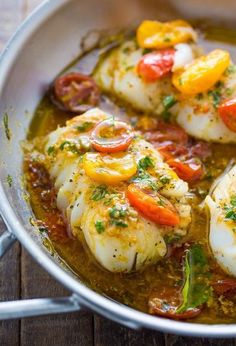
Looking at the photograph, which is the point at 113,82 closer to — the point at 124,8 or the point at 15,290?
the point at 124,8

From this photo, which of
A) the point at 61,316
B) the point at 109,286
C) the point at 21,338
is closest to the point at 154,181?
the point at 109,286

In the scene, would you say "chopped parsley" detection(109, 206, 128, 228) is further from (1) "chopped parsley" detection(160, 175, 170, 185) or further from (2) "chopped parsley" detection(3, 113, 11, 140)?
(2) "chopped parsley" detection(3, 113, 11, 140)

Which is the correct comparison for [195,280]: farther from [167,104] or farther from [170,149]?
[167,104]

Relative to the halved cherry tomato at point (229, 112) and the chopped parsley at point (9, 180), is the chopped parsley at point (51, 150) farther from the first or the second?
the halved cherry tomato at point (229, 112)

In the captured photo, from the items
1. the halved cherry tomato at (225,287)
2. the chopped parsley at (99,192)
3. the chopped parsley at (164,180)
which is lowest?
the halved cherry tomato at (225,287)

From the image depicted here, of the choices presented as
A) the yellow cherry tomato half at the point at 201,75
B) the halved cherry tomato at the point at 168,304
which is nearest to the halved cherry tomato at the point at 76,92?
the yellow cherry tomato half at the point at 201,75
